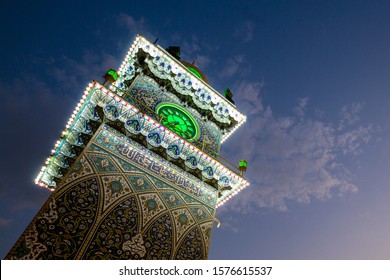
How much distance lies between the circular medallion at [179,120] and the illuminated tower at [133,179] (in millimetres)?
44

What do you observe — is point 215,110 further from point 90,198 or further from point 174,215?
point 90,198

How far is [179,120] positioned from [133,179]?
11.9ft

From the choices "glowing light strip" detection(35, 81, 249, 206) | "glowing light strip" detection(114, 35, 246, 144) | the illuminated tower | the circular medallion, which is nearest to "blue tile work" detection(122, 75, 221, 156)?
the illuminated tower

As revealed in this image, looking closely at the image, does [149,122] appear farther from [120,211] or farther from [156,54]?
[156,54]

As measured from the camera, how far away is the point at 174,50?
11844mm

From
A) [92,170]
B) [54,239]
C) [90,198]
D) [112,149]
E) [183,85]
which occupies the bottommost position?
[54,239]

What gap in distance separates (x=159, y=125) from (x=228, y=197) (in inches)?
129

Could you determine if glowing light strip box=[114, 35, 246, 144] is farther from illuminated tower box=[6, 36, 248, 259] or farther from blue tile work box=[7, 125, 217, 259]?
blue tile work box=[7, 125, 217, 259]

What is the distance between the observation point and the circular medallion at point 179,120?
374 inches

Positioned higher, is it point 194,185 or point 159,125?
point 159,125

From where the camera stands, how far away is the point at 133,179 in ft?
23.0

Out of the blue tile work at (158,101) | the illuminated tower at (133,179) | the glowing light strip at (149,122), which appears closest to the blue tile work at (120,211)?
the illuminated tower at (133,179)

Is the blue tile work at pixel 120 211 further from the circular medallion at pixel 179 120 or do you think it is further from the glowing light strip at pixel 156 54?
the glowing light strip at pixel 156 54
